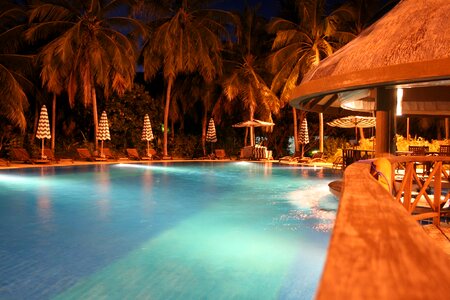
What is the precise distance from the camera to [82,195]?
43.3 feet

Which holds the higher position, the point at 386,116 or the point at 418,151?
the point at 386,116

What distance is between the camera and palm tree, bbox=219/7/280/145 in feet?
100

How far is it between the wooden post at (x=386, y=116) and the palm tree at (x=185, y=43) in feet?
66.4

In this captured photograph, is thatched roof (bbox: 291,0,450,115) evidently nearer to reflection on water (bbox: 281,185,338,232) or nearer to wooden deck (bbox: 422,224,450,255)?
wooden deck (bbox: 422,224,450,255)

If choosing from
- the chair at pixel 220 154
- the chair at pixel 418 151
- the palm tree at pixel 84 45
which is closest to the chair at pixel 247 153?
the chair at pixel 220 154

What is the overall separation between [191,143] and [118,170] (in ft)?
39.8

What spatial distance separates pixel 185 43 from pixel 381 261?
28.3 metres

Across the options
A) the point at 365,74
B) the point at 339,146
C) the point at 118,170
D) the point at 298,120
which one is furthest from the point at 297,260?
the point at 298,120

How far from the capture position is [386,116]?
9172mm

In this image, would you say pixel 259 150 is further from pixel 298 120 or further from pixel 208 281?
pixel 208 281

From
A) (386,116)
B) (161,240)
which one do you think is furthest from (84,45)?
(386,116)

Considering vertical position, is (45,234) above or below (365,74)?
below

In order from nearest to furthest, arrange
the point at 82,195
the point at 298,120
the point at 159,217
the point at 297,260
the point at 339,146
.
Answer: the point at 297,260 < the point at 159,217 < the point at 82,195 < the point at 339,146 < the point at 298,120

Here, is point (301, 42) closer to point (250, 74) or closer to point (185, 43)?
point (250, 74)
